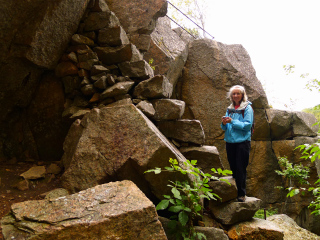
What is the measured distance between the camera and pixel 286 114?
9.48 meters

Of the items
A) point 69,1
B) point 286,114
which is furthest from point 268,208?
point 69,1

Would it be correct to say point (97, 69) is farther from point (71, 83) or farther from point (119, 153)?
point (119, 153)

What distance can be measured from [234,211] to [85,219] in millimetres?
2909

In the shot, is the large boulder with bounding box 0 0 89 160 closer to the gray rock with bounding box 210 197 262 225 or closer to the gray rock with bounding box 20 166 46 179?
the gray rock with bounding box 20 166 46 179

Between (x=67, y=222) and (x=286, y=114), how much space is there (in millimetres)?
9313

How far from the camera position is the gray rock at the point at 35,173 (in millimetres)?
4438

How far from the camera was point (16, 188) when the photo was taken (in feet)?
13.7

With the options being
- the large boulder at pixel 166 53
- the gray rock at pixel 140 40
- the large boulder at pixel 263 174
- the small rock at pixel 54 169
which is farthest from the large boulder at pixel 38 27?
the large boulder at pixel 263 174

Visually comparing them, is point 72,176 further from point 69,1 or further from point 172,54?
point 172,54

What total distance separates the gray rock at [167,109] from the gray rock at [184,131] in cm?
17

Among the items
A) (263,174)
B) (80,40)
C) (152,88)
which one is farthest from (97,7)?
(263,174)

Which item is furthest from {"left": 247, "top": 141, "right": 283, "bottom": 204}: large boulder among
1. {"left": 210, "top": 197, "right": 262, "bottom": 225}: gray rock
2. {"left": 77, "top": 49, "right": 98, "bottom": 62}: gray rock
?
{"left": 77, "top": 49, "right": 98, "bottom": 62}: gray rock

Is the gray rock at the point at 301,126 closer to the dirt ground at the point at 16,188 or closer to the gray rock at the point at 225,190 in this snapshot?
the gray rock at the point at 225,190

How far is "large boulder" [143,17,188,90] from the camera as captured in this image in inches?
320
